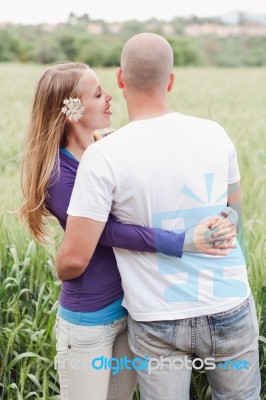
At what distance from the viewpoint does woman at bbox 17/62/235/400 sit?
1.83 meters

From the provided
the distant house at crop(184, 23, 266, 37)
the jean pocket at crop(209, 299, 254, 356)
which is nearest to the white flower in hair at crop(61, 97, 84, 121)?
the jean pocket at crop(209, 299, 254, 356)

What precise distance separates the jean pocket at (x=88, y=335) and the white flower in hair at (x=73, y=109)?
542 millimetres

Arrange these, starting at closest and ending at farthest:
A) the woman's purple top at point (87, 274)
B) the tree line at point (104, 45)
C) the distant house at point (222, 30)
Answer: the woman's purple top at point (87, 274) < the tree line at point (104, 45) < the distant house at point (222, 30)

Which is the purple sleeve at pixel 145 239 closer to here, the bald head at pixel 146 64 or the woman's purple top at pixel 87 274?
the woman's purple top at pixel 87 274

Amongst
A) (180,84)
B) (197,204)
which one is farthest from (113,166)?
(180,84)

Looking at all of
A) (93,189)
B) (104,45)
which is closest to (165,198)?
(93,189)

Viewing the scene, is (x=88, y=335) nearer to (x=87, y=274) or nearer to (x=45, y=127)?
(x=87, y=274)

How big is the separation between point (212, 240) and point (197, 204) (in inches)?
3.6

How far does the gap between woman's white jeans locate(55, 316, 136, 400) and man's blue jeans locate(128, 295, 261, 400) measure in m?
0.09

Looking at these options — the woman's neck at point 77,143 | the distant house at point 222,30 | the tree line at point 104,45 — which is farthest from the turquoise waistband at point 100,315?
the distant house at point 222,30

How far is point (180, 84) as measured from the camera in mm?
14953

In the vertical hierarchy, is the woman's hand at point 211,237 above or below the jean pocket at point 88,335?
above

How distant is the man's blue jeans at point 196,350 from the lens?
5.62 feet

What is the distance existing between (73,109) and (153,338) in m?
0.62
